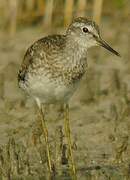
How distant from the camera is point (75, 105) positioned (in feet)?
35.2

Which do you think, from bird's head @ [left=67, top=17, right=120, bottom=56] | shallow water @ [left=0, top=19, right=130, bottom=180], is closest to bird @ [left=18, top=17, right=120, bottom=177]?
bird's head @ [left=67, top=17, right=120, bottom=56]

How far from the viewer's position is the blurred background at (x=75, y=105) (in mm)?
8383

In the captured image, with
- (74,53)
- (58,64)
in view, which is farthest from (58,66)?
(74,53)

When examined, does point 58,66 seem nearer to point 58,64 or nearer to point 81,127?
point 58,64

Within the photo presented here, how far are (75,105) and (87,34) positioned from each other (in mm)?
2430

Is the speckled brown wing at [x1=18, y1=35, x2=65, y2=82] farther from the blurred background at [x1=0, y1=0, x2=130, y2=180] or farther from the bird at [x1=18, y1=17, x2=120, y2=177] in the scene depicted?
the blurred background at [x1=0, y1=0, x2=130, y2=180]

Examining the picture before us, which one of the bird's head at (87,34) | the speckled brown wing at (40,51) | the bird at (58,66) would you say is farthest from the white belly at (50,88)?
the bird's head at (87,34)

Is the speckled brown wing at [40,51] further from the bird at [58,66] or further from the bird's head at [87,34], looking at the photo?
the bird's head at [87,34]

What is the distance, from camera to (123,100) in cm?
1055

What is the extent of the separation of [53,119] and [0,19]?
4.81 meters

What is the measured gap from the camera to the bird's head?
27.6 ft

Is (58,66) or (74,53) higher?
(74,53)

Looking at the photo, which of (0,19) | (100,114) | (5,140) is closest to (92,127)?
(100,114)

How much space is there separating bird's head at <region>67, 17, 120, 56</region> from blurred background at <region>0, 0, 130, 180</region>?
1101 mm
